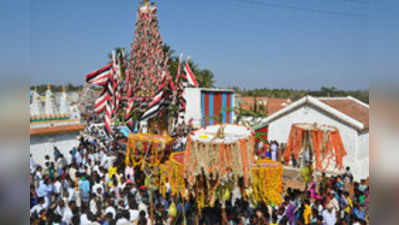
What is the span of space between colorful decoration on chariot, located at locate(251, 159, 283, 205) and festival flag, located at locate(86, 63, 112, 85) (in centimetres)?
529

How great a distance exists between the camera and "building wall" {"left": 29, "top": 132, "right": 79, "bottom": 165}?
31.5ft

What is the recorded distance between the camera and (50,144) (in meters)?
10.1

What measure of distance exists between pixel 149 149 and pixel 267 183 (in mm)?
3227

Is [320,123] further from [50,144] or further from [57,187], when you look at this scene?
[50,144]

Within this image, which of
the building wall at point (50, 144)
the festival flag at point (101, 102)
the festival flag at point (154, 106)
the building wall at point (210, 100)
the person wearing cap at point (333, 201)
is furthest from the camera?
the building wall at point (210, 100)

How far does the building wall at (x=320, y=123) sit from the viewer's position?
31.6 ft

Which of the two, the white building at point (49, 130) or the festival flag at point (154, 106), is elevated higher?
the festival flag at point (154, 106)

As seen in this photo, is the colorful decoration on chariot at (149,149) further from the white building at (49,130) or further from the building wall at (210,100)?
the building wall at (210,100)

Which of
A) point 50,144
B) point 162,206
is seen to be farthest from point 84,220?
point 50,144

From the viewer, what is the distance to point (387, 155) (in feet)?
2.75

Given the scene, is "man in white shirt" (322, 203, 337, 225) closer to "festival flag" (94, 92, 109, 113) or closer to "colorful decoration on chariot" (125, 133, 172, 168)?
"colorful decoration on chariot" (125, 133, 172, 168)

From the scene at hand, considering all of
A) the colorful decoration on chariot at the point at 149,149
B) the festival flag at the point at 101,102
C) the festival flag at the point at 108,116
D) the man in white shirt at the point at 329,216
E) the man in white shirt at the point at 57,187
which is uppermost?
the festival flag at the point at 101,102

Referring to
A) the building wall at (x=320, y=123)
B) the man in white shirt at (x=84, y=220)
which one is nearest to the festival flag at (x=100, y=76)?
the man in white shirt at (x=84, y=220)

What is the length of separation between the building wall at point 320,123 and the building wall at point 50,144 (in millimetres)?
8138
